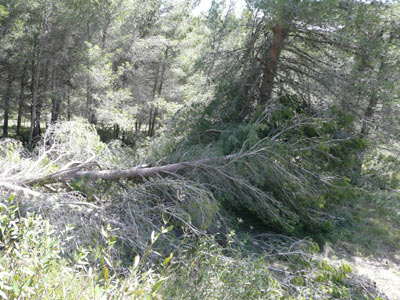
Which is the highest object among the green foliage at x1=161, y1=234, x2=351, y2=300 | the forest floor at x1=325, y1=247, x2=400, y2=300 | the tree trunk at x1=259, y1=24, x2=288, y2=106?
the tree trunk at x1=259, y1=24, x2=288, y2=106

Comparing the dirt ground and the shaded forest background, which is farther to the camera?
the dirt ground

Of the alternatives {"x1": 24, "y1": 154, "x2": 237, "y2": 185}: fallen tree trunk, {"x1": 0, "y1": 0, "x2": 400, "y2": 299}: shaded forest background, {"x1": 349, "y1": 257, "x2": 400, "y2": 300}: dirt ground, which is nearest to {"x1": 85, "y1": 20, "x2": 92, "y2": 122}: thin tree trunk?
{"x1": 0, "y1": 0, "x2": 400, "y2": 299}: shaded forest background

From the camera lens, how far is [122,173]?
5121 millimetres

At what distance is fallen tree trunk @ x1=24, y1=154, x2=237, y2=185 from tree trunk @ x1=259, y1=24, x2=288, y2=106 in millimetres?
2342

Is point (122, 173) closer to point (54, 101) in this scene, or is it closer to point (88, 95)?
point (88, 95)

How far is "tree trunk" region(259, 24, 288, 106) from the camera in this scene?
6.28 meters

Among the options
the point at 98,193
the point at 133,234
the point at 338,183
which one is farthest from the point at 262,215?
the point at 98,193

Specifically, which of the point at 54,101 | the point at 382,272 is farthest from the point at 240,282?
the point at 54,101

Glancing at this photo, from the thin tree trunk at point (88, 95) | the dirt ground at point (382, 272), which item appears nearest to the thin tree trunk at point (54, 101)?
the thin tree trunk at point (88, 95)

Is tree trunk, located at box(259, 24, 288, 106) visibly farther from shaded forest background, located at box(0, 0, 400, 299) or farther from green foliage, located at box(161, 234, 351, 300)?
green foliage, located at box(161, 234, 351, 300)

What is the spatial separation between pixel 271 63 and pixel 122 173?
13.0 ft

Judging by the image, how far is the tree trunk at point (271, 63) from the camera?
6.28 m

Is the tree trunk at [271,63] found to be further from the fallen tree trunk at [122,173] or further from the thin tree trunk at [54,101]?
the thin tree trunk at [54,101]

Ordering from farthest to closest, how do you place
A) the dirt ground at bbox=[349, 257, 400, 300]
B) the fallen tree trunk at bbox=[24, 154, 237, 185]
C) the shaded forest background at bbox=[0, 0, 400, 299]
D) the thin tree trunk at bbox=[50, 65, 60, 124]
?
1. the thin tree trunk at bbox=[50, 65, 60, 124]
2. the fallen tree trunk at bbox=[24, 154, 237, 185]
3. the dirt ground at bbox=[349, 257, 400, 300]
4. the shaded forest background at bbox=[0, 0, 400, 299]
